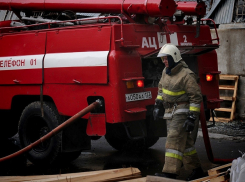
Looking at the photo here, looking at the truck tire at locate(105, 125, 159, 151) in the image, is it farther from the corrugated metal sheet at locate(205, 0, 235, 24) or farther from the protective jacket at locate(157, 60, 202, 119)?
the corrugated metal sheet at locate(205, 0, 235, 24)

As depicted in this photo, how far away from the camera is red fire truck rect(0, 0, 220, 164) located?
6012 millimetres

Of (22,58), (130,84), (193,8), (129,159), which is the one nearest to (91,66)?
(130,84)

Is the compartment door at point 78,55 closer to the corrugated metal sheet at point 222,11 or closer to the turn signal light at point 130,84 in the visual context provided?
the turn signal light at point 130,84

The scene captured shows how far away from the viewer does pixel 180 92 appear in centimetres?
570

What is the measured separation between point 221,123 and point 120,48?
17.5ft

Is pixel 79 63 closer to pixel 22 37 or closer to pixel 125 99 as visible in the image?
pixel 125 99

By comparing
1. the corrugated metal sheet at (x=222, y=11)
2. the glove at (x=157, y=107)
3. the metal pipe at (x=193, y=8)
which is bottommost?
the glove at (x=157, y=107)

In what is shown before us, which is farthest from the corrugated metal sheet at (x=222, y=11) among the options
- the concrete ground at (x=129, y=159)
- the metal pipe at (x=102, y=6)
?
the metal pipe at (x=102, y=6)

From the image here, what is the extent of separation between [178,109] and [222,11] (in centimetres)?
688

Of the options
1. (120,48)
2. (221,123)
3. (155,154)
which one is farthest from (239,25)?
(120,48)

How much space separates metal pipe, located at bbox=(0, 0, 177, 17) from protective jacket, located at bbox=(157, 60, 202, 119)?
0.90m

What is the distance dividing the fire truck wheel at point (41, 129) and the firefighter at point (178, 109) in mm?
1797

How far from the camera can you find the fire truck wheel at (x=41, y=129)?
6770 millimetres

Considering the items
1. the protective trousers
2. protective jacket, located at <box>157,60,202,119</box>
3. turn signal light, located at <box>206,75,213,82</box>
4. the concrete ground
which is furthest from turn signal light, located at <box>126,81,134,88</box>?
turn signal light, located at <box>206,75,213,82</box>
